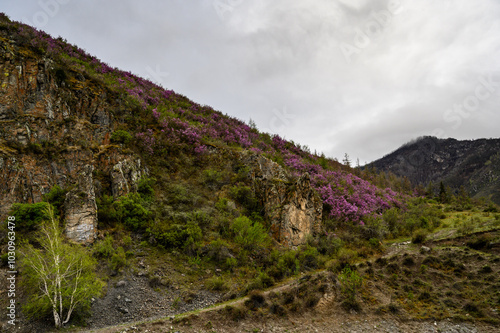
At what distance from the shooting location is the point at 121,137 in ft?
69.9

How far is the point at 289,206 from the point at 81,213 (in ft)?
50.3

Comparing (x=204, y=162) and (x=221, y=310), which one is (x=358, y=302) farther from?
(x=204, y=162)

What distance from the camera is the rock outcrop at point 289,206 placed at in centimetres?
2039

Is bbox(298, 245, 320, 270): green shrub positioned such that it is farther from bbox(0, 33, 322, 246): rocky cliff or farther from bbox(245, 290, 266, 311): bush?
bbox(245, 290, 266, 311): bush

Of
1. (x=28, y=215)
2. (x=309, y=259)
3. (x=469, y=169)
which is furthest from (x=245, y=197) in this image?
(x=469, y=169)

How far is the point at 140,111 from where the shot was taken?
1054 inches

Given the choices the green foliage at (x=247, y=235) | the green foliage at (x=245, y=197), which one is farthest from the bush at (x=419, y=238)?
the green foliage at (x=245, y=197)

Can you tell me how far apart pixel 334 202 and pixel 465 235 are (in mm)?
11381

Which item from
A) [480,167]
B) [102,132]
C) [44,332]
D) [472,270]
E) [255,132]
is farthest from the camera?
[480,167]

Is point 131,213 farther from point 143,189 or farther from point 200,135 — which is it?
point 200,135

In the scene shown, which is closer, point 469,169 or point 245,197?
point 245,197

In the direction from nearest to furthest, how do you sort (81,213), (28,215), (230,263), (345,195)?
(28,215) < (81,213) < (230,263) < (345,195)

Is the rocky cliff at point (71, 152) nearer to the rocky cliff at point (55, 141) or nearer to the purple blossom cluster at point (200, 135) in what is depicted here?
the rocky cliff at point (55, 141)

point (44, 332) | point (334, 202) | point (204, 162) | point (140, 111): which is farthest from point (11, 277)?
point (334, 202)
